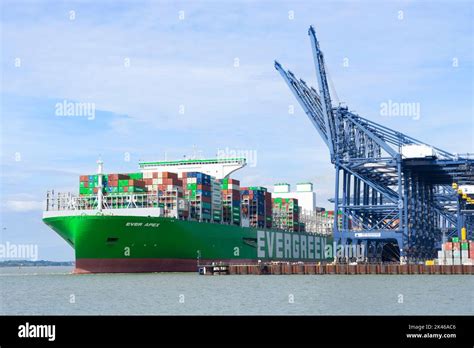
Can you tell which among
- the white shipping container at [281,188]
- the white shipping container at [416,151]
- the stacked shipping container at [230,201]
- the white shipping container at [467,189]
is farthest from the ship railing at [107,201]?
the white shipping container at [281,188]

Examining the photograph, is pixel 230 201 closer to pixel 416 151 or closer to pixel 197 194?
pixel 197 194

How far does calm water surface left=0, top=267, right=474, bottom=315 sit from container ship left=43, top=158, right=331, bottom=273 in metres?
10.3

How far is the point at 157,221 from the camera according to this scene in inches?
2569

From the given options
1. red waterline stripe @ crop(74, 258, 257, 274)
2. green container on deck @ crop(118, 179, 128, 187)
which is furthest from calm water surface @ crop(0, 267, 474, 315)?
green container on deck @ crop(118, 179, 128, 187)

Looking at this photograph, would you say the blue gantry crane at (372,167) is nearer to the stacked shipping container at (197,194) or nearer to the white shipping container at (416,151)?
the white shipping container at (416,151)

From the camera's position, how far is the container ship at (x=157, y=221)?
63500 millimetres

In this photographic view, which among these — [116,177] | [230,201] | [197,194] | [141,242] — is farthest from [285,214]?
[141,242]
